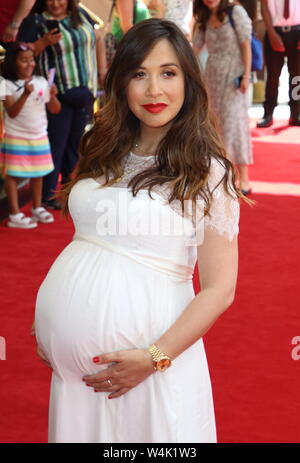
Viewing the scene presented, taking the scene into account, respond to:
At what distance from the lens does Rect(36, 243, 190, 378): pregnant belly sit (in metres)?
→ 2.10

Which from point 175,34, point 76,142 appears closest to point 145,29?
point 175,34

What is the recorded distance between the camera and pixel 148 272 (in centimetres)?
213

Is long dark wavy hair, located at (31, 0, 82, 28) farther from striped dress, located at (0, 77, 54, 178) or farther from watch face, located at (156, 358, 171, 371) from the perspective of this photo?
watch face, located at (156, 358, 171, 371)

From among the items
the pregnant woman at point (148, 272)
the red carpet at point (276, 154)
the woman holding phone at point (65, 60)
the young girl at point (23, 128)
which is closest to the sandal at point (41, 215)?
the young girl at point (23, 128)

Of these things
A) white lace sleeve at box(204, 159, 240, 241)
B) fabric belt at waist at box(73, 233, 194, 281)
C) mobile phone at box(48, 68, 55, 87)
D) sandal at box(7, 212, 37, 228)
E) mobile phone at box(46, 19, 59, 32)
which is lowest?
sandal at box(7, 212, 37, 228)

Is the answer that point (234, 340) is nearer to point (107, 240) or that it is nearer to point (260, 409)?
point (260, 409)

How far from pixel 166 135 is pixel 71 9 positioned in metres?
4.55

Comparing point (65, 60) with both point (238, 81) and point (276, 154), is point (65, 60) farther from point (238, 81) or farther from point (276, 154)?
point (276, 154)

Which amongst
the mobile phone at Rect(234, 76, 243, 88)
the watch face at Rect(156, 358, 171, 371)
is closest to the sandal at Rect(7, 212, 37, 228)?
the mobile phone at Rect(234, 76, 243, 88)

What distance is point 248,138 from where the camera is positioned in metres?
7.17

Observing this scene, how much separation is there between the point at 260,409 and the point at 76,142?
3.97 meters

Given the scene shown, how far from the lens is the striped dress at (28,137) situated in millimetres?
6191

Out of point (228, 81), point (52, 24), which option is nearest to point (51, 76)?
point (52, 24)

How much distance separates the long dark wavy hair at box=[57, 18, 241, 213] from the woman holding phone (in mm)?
4012
